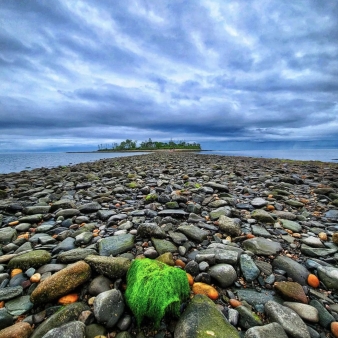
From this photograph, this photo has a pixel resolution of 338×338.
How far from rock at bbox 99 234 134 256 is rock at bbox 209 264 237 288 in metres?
1.34

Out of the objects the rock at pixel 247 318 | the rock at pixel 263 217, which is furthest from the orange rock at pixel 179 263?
the rock at pixel 263 217

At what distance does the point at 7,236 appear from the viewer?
11.4 ft

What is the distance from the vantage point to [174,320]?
6.25 ft

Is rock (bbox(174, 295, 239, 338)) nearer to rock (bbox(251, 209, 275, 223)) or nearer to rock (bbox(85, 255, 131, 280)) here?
rock (bbox(85, 255, 131, 280))

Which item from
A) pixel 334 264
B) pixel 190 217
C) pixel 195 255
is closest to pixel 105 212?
pixel 190 217

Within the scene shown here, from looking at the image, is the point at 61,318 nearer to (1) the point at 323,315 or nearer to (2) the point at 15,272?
(2) the point at 15,272

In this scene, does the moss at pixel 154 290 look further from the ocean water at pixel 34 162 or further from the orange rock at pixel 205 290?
the ocean water at pixel 34 162

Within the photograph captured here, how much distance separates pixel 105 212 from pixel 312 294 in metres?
3.92

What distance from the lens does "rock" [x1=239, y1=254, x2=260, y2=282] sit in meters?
2.46

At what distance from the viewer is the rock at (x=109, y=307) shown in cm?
182

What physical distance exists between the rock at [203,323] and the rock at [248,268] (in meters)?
0.76

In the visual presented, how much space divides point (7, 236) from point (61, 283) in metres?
2.20

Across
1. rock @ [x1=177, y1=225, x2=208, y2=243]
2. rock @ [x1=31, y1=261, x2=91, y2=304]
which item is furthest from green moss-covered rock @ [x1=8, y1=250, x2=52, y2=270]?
rock @ [x1=177, y1=225, x2=208, y2=243]

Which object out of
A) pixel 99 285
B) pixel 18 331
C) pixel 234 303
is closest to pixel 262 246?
pixel 234 303
